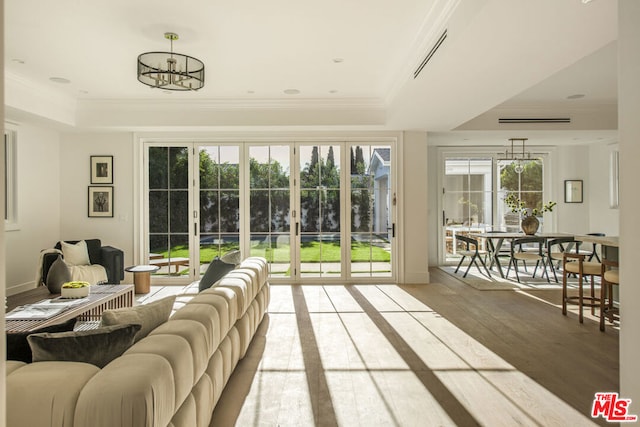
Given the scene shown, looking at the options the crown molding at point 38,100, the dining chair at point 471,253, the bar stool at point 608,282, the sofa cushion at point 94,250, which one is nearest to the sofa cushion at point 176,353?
the bar stool at point 608,282

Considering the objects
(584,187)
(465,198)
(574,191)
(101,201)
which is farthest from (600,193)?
(101,201)

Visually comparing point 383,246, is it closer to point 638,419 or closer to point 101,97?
point 101,97

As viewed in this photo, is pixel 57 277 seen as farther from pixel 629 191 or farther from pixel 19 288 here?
pixel 629 191

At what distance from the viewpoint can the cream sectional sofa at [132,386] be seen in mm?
1309

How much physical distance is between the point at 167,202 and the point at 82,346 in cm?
558

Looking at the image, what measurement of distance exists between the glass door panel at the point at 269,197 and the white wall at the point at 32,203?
3.06 metres

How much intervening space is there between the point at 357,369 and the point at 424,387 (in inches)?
21.2

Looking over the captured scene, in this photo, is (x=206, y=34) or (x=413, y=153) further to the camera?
(x=413, y=153)

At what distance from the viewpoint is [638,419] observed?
1.42 metres

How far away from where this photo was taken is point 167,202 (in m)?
6.86

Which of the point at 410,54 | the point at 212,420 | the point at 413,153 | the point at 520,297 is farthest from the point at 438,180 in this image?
the point at 212,420

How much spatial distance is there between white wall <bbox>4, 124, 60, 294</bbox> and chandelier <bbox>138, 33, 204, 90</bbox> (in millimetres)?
3220

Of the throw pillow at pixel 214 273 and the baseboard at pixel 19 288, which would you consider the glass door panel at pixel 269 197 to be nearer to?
the throw pillow at pixel 214 273

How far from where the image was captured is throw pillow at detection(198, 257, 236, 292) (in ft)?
12.1
